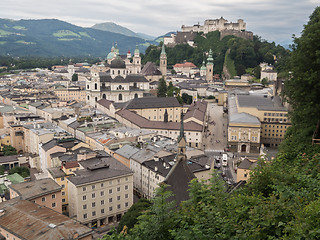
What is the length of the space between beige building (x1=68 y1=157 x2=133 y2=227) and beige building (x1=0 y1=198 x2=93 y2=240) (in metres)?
7.48

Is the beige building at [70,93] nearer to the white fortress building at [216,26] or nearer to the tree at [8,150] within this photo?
the tree at [8,150]

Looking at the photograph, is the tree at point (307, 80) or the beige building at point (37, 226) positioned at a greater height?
the tree at point (307, 80)

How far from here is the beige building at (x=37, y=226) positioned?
20.1 metres

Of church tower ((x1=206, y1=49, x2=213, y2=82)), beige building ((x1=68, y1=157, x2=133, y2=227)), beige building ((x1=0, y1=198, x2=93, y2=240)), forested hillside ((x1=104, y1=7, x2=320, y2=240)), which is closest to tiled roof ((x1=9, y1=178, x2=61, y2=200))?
beige building ((x1=68, y1=157, x2=133, y2=227))

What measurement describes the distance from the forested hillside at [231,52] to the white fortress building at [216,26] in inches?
139

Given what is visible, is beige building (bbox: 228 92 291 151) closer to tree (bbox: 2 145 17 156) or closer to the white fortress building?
tree (bbox: 2 145 17 156)

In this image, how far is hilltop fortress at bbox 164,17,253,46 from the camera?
148 meters

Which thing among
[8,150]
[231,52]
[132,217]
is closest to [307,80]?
[132,217]

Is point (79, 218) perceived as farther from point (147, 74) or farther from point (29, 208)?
point (147, 74)

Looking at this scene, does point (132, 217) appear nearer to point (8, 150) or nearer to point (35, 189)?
point (35, 189)

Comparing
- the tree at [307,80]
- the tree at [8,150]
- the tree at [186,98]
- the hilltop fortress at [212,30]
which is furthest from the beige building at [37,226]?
the hilltop fortress at [212,30]

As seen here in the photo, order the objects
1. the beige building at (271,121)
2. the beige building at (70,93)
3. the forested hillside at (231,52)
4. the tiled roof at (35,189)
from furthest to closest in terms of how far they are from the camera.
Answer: the forested hillside at (231,52), the beige building at (70,93), the beige building at (271,121), the tiled roof at (35,189)

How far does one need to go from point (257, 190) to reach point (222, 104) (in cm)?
9069

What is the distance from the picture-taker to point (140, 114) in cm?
7294
